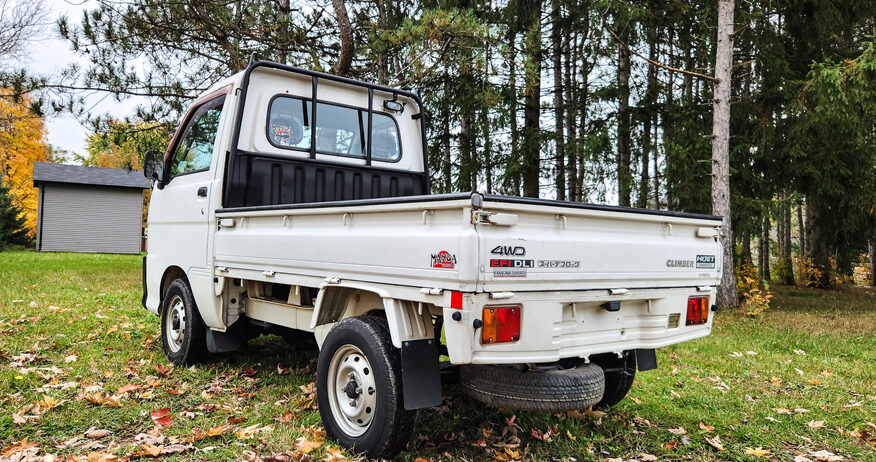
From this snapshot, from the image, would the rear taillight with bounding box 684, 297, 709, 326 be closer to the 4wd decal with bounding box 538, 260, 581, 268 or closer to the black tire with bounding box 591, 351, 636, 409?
the black tire with bounding box 591, 351, 636, 409

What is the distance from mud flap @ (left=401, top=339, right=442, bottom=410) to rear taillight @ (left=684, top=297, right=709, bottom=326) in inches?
68.1

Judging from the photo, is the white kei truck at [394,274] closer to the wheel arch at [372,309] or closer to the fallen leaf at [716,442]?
the wheel arch at [372,309]

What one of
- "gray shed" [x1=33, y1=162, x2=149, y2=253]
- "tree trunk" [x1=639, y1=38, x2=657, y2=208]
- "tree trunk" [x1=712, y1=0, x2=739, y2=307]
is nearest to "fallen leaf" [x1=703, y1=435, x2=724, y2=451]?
"tree trunk" [x1=712, y1=0, x2=739, y2=307]

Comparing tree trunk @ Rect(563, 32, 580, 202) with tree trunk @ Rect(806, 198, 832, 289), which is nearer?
tree trunk @ Rect(563, 32, 580, 202)

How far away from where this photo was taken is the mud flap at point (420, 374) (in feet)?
10.5

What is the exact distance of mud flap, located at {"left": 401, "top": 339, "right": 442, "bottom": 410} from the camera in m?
3.20

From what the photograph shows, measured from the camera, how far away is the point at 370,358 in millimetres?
3377

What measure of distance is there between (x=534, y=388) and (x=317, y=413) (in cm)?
168

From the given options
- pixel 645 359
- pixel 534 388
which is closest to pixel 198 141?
pixel 534 388

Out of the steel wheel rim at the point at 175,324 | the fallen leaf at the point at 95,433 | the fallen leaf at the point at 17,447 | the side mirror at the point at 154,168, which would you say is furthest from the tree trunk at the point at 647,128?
the fallen leaf at the point at 17,447

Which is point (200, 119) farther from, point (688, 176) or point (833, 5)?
point (833, 5)

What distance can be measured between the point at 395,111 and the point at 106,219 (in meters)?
26.9

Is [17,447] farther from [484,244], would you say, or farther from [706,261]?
[706,261]

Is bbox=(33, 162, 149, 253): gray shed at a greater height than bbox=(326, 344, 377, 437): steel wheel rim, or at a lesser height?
greater
